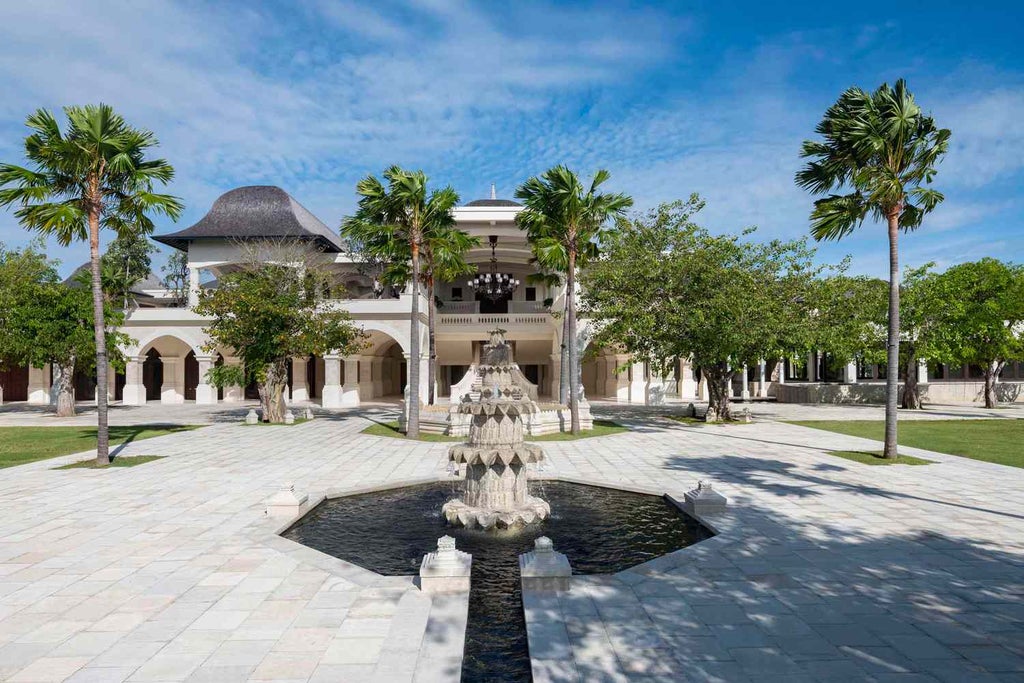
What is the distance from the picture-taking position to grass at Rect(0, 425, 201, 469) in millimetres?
16358

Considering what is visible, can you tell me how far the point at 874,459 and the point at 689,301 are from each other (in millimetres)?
8969

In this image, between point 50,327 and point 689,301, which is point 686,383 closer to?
point 689,301

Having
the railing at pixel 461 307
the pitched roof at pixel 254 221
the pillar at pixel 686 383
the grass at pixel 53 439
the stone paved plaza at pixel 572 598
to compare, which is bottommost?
the grass at pixel 53 439

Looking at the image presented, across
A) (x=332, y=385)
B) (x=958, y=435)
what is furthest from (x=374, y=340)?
(x=958, y=435)

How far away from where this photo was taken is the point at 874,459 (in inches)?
588

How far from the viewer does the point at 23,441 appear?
63.9 ft

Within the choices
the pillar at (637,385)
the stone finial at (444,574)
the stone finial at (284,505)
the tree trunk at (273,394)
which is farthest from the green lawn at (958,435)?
the tree trunk at (273,394)

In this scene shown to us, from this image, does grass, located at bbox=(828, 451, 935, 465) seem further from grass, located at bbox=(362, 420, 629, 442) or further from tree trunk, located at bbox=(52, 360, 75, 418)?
tree trunk, located at bbox=(52, 360, 75, 418)

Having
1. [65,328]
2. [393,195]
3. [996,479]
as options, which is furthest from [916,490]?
[65,328]

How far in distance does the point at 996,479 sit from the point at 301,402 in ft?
113

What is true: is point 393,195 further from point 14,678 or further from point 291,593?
point 14,678

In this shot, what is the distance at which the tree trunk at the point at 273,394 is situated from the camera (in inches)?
987

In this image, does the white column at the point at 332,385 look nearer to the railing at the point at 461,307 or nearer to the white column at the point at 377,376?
the white column at the point at 377,376

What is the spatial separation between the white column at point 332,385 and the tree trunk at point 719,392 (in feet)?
68.4
